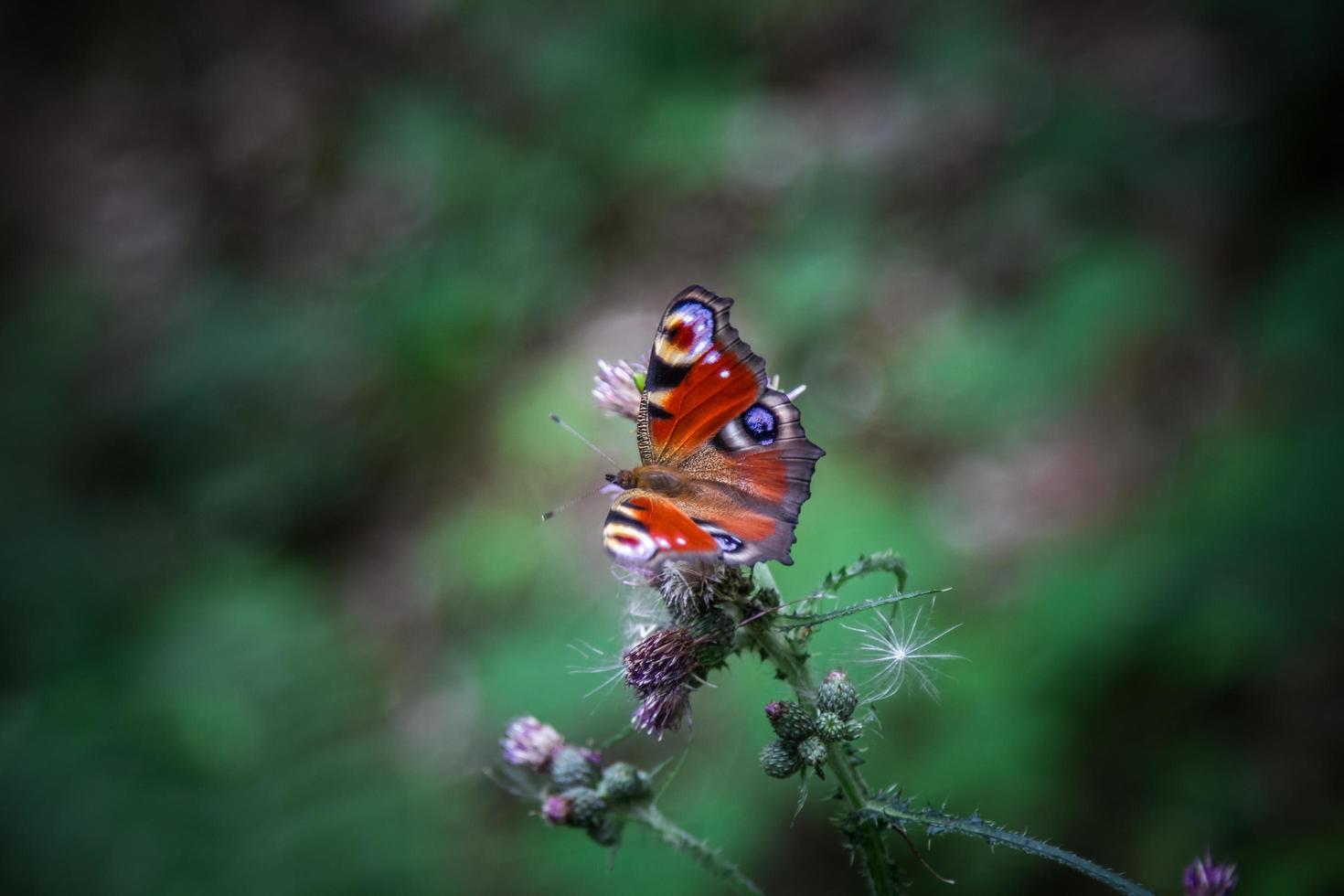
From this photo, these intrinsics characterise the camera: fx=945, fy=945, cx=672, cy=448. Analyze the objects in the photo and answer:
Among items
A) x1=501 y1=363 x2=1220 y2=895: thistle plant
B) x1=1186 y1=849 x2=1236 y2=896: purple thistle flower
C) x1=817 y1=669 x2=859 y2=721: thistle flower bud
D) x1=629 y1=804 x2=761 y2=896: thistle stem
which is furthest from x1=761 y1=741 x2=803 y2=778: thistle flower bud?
x1=1186 y1=849 x2=1236 y2=896: purple thistle flower

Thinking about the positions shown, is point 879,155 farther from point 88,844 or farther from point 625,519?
point 88,844

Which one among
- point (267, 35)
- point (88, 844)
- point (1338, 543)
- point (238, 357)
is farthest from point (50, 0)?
point (1338, 543)

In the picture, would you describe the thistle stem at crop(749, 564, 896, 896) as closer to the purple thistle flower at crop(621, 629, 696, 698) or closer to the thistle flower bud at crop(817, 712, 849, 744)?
the thistle flower bud at crop(817, 712, 849, 744)

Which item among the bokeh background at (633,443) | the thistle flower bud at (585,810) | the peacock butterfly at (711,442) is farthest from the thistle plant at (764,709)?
the bokeh background at (633,443)

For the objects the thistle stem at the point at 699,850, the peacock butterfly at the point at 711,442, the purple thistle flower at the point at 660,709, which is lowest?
the thistle stem at the point at 699,850

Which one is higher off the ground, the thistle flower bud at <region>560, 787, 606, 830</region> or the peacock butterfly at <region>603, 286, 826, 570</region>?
the peacock butterfly at <region>603, 286, 826, 570</region>

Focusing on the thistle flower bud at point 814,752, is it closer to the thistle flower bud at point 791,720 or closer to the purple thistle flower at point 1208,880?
the thistle flower bud at point 791,720
